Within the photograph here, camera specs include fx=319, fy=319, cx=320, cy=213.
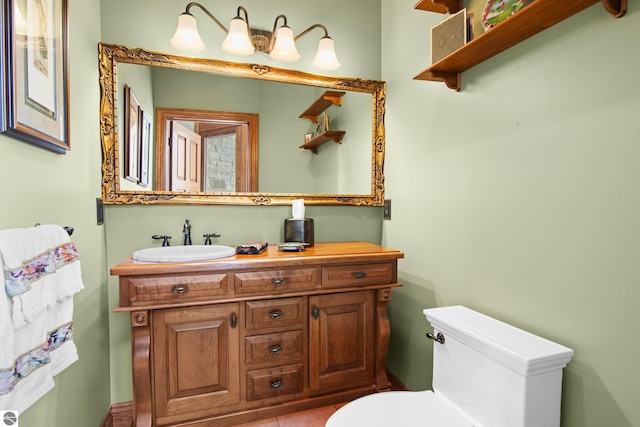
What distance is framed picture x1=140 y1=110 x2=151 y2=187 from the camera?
6.00 feet

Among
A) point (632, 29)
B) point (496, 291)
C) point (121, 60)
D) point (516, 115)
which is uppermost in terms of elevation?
point (121, 60)

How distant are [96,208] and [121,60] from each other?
2.70 ft

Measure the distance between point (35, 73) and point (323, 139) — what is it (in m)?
1.47

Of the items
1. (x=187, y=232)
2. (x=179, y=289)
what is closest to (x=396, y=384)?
(x=179, y=289)

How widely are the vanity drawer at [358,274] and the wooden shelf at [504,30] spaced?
3.32ft

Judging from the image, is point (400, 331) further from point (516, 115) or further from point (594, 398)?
point (516, 115)

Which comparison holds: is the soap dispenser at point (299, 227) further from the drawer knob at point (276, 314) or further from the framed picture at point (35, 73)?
the framed picture at point (35, 73)

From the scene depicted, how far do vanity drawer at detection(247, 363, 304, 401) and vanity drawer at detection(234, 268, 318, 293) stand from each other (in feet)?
1.40

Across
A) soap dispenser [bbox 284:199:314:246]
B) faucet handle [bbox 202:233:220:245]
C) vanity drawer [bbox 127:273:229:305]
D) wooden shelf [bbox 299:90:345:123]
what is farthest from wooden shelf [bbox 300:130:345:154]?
vanity drawer [bbox 127:273:229:305]

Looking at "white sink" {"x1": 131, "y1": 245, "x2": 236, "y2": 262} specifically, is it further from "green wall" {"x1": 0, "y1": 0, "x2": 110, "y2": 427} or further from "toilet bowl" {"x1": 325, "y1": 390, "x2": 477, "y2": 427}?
"toilet bowl" {"x1": 325, "y1": 390, "x2": 477, "y2": 427}

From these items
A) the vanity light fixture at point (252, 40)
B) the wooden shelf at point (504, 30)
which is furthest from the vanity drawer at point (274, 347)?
the vanity light fixture at point (252, 40)

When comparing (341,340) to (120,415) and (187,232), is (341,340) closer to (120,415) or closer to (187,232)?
(187,232)

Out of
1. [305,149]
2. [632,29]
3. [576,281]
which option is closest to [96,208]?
[305,149]

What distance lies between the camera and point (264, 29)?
2.00 meters
